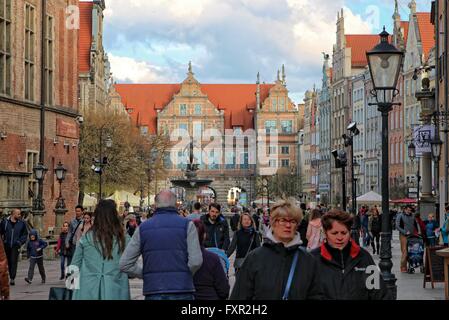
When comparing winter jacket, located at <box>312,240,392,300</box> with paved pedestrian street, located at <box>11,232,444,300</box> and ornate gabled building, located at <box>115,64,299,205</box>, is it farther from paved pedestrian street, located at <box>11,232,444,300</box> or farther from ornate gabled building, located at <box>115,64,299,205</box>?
ornate gabled building, located at <box>115,64,299,205</box>

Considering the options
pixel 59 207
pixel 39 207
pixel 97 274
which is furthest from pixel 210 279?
pixel 59 207

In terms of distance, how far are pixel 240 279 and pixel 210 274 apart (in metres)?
2.81

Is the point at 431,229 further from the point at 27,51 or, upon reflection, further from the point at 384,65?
the point at 27,51

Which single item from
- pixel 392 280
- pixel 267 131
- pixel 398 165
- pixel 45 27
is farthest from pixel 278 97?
pixel 392 280

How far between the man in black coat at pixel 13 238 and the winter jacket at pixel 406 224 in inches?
332

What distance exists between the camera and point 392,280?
14.7 metres

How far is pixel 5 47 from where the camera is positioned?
4134 centimetres

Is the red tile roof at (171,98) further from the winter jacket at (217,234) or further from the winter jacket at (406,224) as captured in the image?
the winter jacket at (217,234)

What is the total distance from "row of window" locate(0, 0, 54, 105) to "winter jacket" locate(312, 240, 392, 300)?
33.3 m

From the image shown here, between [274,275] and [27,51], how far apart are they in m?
36.8

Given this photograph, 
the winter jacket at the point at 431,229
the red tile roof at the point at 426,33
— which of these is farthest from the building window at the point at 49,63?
the red tile roof at the point at 426,33

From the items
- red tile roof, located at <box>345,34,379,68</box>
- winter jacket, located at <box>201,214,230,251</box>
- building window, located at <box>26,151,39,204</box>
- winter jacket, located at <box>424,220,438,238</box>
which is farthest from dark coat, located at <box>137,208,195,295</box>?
red tile roof, located at <box>345,34,379,68</box>

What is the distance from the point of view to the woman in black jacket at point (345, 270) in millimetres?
8594
